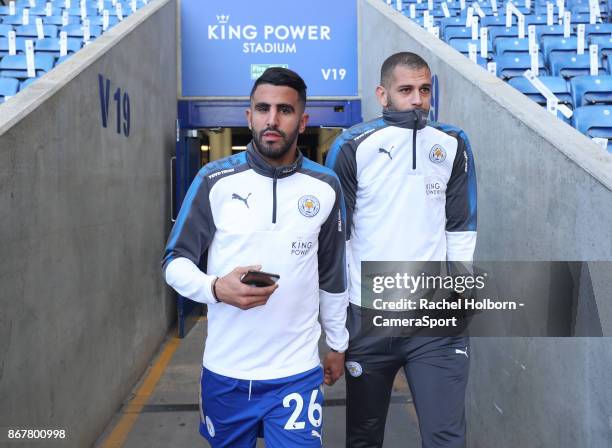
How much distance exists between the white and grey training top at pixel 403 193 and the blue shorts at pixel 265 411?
2.08ft

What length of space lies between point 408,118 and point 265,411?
58.2 inches

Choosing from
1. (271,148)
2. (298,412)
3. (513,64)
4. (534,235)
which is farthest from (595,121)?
(298,412)

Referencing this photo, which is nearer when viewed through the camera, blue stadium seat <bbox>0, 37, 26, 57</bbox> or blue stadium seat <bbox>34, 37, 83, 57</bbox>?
blue stadium seat <bbox>34, 37, 83, 57</bbox>

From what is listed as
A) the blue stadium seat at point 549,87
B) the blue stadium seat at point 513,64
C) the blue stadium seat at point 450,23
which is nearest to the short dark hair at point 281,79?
the blue stadium seat at point 549,87

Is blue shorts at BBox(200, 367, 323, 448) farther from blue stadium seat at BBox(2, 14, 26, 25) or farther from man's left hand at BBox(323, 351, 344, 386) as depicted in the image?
blue stadium seat at BBox(2, 14, 26, 25)

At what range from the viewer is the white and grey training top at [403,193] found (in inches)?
101

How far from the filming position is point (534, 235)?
2.72m

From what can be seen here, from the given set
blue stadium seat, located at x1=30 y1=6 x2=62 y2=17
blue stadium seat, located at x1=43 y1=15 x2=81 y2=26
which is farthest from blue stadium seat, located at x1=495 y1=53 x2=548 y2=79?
blue stadium seat, located at x1=30 y1=6 x2=62 y2=17

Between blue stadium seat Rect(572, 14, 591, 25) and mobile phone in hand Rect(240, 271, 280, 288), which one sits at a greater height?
blue stadium seat Rect(572, 14, 591, 25)

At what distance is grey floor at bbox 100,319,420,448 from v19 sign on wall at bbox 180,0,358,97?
4.30 metres

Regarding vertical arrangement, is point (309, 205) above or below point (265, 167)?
below

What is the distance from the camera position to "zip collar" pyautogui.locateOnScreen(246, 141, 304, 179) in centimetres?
221

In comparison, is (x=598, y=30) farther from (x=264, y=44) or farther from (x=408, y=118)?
(x=408, y=118)

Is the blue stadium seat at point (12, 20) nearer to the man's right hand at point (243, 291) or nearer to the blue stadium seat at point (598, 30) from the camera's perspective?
the blue stadium seat at point (598, 30)
